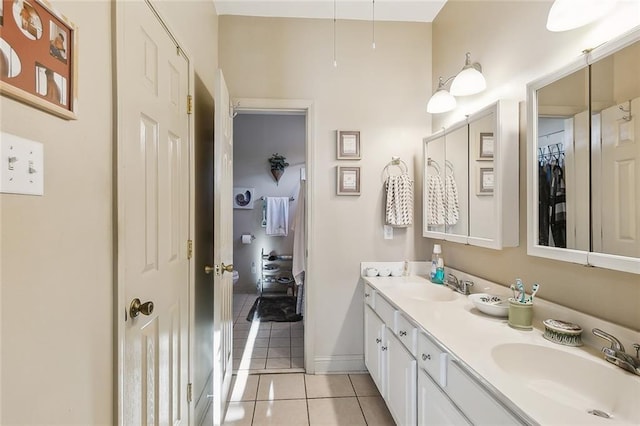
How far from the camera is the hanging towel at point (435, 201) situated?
217cm

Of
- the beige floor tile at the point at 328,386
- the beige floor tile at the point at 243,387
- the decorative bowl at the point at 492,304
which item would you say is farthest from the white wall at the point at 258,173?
the decorative bowl at the point at 492,304

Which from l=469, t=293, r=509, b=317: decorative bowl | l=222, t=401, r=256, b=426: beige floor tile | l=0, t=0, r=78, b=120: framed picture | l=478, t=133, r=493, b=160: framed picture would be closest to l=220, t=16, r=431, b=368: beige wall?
l=222, t=401, r=256, b=426: beige floor tile

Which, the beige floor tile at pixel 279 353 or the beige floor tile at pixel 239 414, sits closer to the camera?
the beige floor tile at pixel 239 414

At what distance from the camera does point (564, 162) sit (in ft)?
3.97

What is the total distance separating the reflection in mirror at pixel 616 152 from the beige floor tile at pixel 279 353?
2389mm

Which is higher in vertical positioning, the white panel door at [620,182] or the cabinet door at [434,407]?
the white panel door at [620,182]

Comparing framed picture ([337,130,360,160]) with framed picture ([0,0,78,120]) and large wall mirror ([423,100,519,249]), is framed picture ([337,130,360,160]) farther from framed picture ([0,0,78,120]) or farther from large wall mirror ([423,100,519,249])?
framed picture ([0,0,78,120])

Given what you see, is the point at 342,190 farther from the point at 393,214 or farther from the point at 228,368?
the point at 228,368

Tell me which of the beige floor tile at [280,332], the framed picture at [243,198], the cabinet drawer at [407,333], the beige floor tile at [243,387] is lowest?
the beige floor tile at [243,387]

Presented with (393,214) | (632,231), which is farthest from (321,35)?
(632,231)

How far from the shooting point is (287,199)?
473 centimetres

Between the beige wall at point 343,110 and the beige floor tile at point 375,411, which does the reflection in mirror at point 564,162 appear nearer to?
the beige wall at point 343,110

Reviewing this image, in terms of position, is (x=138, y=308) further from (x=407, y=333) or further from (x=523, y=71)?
(x=523, y=71)

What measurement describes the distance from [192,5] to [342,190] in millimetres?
1537
